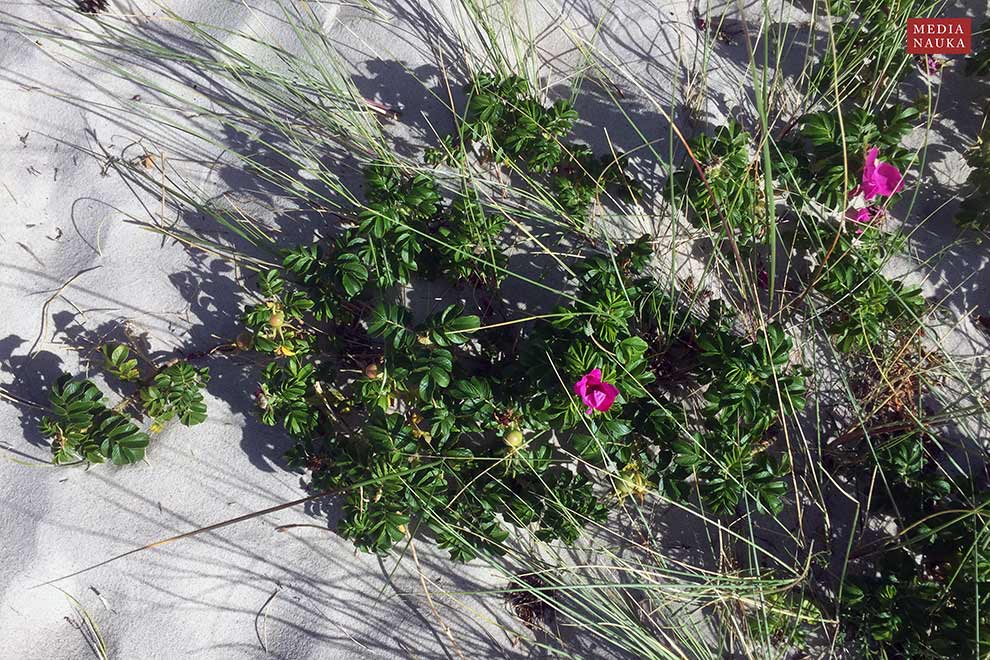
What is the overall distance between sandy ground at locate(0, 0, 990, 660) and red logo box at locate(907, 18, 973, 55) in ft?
3.02

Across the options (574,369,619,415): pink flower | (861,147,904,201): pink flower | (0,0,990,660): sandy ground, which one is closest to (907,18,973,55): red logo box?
(861,147,904,201): pink flower

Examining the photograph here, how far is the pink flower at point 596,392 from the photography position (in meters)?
1.75

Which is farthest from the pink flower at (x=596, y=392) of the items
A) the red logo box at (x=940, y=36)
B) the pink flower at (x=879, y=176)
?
the red logo box at (x=940, y=36)

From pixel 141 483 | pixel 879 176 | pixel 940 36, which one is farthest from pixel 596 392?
pixel 940 36

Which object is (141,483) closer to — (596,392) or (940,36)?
(596,392)

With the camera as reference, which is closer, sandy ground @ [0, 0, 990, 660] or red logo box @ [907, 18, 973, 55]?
sandy ground @ [0, 0, 990, 660]

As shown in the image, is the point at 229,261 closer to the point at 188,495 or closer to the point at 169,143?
the point at 169,143

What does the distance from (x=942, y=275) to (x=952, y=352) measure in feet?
0.97

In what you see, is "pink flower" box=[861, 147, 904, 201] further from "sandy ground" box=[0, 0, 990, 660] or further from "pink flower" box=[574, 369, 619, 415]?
"pink flower" box=[574, 369, 619, 415]

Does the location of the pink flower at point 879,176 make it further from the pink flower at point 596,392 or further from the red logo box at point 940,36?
the pink flower at point 596,392

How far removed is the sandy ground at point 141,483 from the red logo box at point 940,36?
922mm

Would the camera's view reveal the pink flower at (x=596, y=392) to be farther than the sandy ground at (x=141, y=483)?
No

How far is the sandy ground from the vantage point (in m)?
2.14

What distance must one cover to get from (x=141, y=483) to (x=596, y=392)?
1569 mm
